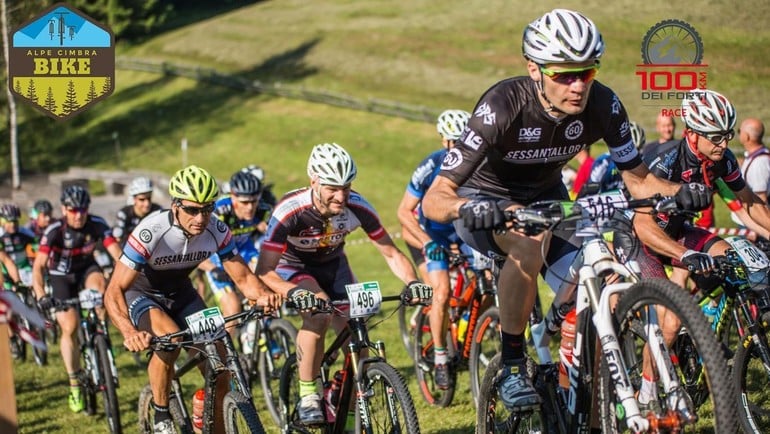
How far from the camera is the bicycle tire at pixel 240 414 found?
668 cm

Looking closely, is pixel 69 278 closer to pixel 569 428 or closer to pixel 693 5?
pixel 569 428

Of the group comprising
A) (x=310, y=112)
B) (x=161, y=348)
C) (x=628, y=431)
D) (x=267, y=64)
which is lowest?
(x=628, y=431)

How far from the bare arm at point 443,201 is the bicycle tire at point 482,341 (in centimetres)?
334

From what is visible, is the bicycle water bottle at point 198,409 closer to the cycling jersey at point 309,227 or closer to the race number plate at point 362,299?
the cycling jersey at point 309,227

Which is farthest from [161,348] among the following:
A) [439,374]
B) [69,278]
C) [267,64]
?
[267,64]

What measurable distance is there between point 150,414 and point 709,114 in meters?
5.27

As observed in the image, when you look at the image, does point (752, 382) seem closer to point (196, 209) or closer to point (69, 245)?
point (196, 209)

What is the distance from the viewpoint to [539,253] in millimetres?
5961

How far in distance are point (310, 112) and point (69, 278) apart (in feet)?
110

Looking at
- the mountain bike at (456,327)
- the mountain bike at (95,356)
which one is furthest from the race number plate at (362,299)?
the mountain bike at (95,356)

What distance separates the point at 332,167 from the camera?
7.64 metres

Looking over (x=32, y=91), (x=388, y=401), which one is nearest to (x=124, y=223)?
(x=32, y=91)

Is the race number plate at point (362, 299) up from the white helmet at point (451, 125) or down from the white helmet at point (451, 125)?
down

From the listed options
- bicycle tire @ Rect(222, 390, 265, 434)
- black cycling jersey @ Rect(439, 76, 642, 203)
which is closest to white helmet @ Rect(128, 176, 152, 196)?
bicycle tire @ Rect(222, 390, 265, 434)
